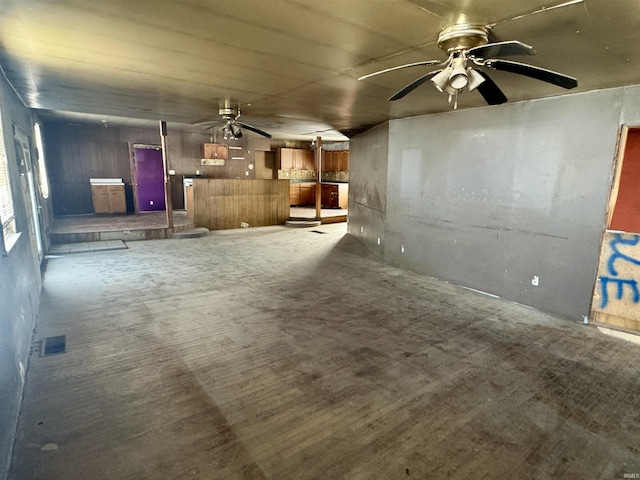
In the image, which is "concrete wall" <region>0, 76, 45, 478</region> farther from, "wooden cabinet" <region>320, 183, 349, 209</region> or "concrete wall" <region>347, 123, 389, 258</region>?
"wooden cabinet" <region>320, 183, 349, 209</region>

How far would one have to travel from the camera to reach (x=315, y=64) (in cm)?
318

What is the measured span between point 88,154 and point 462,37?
35.3ft

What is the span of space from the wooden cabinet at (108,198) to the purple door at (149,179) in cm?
54

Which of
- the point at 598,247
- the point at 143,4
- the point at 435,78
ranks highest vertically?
the point at 143,4

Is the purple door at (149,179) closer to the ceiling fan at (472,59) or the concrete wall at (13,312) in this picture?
the concrete wall at (13,312)

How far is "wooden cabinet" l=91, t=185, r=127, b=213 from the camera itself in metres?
9.74

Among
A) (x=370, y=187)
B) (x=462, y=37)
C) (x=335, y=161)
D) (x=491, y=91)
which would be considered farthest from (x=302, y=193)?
(x=462, y=37)

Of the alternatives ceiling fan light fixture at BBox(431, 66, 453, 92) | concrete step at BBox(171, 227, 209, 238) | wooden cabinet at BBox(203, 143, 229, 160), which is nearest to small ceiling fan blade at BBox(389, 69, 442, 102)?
ceiling fan light fixture at BBox(431, 66, 453, 92)

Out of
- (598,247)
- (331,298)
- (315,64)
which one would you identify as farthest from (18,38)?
(598,247)

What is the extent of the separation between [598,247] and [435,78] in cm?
302

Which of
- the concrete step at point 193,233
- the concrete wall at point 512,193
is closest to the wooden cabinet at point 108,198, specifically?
the concrete step at point 193,233

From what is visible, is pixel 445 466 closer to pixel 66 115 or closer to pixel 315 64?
pixel 315 64

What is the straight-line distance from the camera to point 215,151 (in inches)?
455

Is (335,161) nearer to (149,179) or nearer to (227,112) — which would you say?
(149,179)
